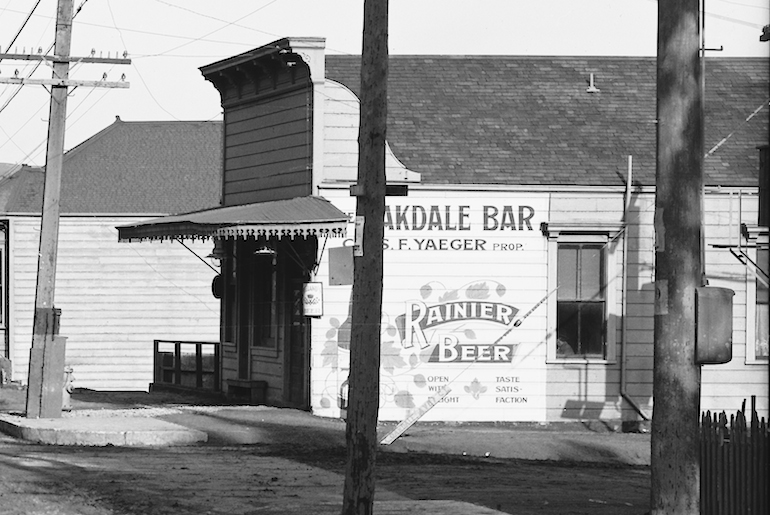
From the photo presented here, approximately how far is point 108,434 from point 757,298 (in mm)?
11797

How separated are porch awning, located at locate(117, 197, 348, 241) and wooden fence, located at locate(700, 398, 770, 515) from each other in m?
10.6

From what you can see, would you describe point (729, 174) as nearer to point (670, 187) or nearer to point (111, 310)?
point (670, 187)

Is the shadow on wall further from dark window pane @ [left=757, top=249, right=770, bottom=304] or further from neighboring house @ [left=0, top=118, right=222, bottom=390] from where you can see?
neighboring house @ [left=0, top=118, right=222, bottom=390]

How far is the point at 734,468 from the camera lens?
11172 mm

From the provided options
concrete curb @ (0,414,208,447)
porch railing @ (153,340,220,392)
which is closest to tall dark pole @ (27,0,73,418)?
concrete curb @ (0,414,208,447)

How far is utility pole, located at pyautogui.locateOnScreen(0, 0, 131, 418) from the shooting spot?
21.8 meters

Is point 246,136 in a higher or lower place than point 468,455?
higher

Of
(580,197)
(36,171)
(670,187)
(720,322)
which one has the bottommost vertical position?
(720,322)

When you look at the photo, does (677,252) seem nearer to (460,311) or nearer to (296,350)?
(460,311)

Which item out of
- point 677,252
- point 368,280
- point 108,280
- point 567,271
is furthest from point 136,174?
point 677,252

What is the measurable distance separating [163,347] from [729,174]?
20.9 metres

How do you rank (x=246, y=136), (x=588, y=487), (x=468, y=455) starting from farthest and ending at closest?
(x=246, y=136), (x=468, y=455), (x=588, y=487)

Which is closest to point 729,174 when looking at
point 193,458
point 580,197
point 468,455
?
point 580,197

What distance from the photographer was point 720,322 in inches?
368
